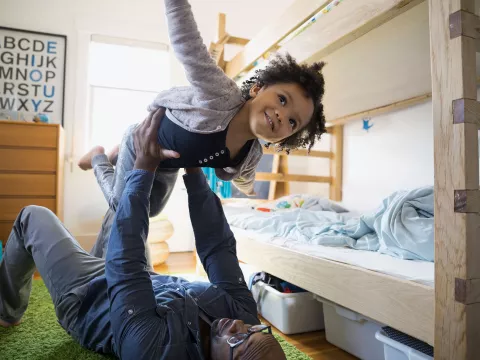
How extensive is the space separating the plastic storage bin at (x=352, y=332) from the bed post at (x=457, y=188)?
458 millimetres

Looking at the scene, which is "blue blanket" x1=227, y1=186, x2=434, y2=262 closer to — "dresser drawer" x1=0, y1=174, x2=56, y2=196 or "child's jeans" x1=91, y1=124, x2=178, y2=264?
"child's jeans" x1=91, y1=124, x2=178, y2=264

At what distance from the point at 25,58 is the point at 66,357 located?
299 cm

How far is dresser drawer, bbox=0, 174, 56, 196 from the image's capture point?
281 centimetres

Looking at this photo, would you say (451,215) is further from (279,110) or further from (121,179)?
(121,179)

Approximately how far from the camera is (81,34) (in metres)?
3.43

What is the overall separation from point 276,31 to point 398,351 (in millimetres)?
1613

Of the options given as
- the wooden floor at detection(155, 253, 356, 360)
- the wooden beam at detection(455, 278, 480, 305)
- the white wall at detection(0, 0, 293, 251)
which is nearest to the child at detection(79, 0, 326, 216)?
the wooden beam at detection(455, 278, 480, 305)

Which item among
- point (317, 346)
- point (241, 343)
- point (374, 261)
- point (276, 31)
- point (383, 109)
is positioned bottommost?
point (317, 346)

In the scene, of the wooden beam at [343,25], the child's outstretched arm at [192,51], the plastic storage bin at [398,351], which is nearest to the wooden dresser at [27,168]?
the wooden beam at [343,25]

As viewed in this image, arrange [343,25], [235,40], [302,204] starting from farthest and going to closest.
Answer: [235,40]
[302,204]
[343,25]

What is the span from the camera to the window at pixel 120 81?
137 inches

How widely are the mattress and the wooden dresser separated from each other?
2097mm

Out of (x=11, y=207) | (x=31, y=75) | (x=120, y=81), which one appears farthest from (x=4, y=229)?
(x=120, y=81)

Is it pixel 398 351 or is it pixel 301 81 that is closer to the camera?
pixel 398 351
